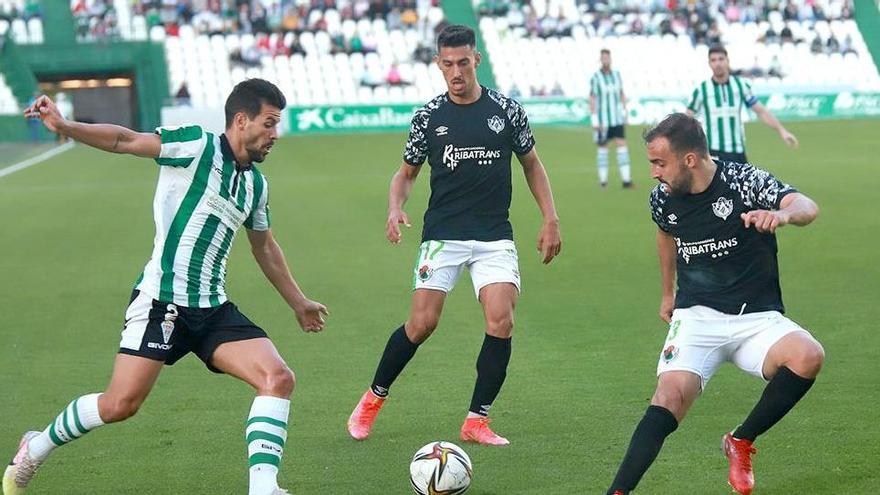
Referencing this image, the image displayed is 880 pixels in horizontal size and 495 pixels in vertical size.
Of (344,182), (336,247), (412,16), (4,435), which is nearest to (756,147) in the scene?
(344,182)

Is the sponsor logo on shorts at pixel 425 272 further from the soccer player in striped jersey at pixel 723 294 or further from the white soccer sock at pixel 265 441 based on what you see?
the white soccer sock at pixel 265 441

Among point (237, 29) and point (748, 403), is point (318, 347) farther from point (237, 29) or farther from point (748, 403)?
point (237, 29)

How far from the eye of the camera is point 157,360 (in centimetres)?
599

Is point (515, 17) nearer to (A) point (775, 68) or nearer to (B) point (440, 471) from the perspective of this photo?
(A) point (775, 68)

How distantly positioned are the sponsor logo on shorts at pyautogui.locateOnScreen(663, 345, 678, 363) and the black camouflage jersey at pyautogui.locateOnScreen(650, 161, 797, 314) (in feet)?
0.87

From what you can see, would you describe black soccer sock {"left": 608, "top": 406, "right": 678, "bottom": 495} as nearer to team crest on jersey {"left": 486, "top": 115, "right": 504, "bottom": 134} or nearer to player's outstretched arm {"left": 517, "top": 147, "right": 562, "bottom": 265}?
player's outstretched arm {"left": 517, "top": 147, "right": 562, "bottom": 265}

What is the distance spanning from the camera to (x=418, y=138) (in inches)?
299

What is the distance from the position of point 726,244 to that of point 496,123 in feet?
5.90

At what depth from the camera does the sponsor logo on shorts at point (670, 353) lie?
6.05m

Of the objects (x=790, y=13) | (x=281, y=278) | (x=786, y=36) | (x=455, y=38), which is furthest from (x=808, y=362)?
(x=790, y=13)

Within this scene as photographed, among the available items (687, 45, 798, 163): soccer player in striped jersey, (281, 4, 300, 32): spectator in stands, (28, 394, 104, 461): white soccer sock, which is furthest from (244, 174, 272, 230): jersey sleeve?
(281, 4, 300, 32): spectator in stands

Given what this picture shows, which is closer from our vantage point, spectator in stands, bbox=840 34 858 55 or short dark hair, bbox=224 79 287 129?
short dark hair, bbox=224 79 287 129

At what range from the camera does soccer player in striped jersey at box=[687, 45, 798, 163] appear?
50.2ft

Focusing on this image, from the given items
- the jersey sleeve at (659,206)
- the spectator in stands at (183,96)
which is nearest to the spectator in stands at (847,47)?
the spectator in stands at (183,96)
